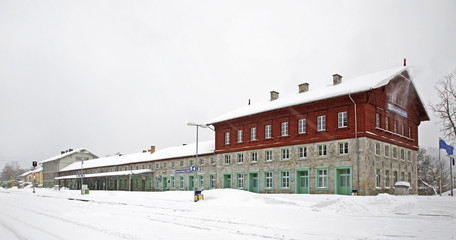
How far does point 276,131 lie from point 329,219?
21.7m

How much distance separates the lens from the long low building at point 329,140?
3033 centimetres

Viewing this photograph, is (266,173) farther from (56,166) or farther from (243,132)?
(56,166)

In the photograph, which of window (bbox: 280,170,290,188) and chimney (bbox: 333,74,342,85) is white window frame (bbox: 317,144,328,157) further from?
chimney (bbox: 333,74,342,85)

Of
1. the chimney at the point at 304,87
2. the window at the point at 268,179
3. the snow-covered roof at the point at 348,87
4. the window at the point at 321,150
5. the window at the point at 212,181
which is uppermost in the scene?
the chimney at the point at 304,87

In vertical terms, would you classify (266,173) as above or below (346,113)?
below

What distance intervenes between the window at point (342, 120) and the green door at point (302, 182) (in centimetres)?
540

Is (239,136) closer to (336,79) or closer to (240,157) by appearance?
(240,157)

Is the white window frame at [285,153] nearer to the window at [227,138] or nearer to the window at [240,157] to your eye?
the window at [240,157]

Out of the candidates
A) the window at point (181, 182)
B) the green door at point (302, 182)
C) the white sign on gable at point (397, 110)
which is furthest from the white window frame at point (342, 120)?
the window at point (181, 182)

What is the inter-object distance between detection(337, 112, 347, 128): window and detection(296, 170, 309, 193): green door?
5.40 metres

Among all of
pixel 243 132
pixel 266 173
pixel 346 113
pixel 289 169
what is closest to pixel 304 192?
pixel 289 169

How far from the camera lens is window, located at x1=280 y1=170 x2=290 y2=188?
1390 inches

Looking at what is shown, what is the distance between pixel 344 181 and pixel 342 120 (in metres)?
5.09

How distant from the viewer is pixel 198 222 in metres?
15.1
